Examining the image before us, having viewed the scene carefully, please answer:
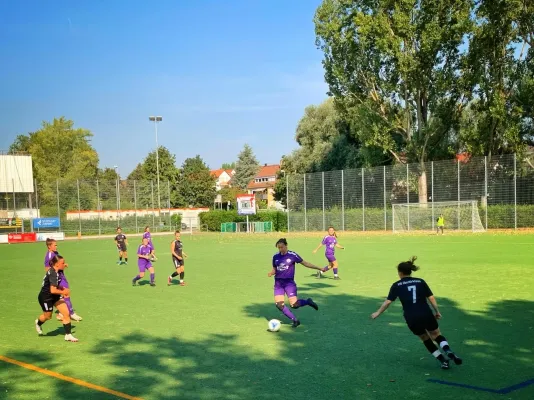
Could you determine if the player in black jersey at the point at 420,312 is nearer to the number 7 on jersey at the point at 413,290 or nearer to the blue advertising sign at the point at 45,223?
the number 7 on jersey at the point at 413,290

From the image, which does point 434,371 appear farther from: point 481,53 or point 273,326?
point 481,53

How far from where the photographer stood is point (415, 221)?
1789 inches

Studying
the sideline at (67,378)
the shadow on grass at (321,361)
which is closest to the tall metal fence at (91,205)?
the shadow on grass at (321,361)

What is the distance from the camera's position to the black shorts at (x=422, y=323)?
314 inches

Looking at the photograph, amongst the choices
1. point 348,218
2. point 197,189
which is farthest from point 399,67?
point 197,189

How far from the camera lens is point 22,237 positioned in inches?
2071

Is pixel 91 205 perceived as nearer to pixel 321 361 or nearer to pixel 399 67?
pixel 399 67

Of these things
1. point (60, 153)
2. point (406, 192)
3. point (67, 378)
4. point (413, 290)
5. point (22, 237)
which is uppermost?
point (60, 153)

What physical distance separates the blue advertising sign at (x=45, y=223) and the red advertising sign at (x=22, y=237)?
231 centimetres

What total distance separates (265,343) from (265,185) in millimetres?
124235

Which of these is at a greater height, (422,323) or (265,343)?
(422,323)

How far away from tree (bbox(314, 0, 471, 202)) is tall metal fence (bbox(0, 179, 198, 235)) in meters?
22.9

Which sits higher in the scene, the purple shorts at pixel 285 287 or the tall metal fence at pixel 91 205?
the tall metal fence at pixel 91 205

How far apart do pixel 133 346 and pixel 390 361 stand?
4670 mm
